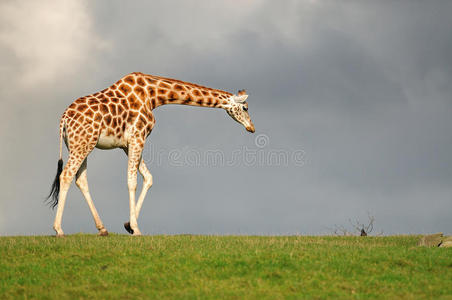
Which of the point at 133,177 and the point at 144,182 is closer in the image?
the point at 133,177

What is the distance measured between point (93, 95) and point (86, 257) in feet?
24.8

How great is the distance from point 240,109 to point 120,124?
5132 mm

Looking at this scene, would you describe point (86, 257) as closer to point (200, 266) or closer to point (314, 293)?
point (200, 266)

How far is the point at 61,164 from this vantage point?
63.6ft

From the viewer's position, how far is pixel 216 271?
43.4 ft

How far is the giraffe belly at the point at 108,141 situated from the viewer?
771 inches

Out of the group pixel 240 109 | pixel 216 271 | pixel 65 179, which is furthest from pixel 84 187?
pixel 216 271

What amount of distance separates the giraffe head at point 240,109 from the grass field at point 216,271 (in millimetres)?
6997

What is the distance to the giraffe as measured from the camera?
18906mm

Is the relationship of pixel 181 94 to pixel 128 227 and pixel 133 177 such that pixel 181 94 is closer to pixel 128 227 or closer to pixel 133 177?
pixel 133 177

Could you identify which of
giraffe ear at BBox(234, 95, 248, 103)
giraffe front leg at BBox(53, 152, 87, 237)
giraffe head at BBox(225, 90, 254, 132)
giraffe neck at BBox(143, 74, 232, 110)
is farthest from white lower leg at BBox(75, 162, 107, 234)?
giraffe ear at BBox(234, 95, 248, 103)

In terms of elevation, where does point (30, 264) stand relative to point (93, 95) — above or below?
below

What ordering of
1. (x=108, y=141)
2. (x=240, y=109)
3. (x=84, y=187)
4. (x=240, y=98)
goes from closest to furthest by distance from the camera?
1. (x=84, y=187)
2. (x=108, y=141)
3. (x=240, y=98)
4. (x=240, y=109)

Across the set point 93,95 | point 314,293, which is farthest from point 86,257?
point 93,95
